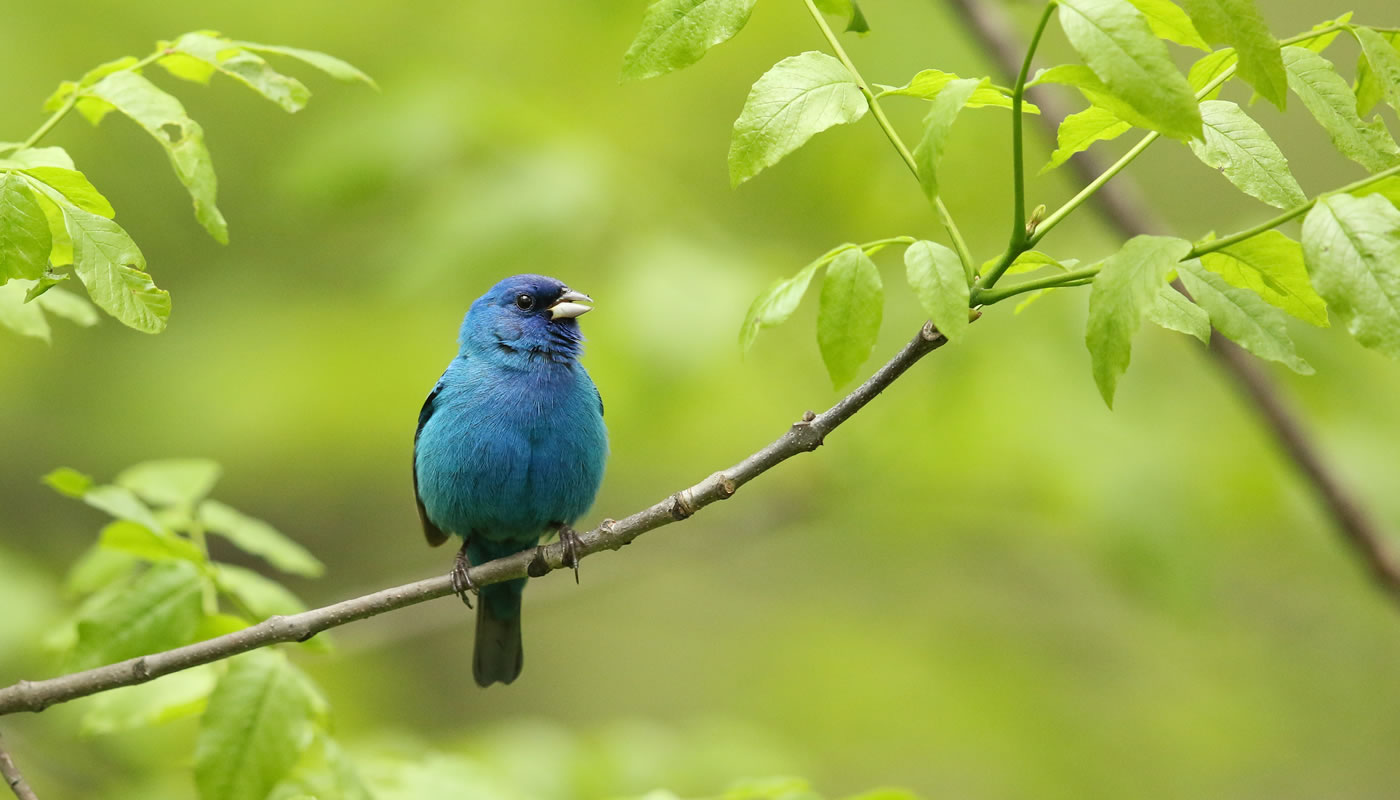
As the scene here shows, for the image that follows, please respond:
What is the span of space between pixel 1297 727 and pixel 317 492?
8090 mm

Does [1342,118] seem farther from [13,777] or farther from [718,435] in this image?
[718,435]

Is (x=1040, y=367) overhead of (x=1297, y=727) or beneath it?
overhead

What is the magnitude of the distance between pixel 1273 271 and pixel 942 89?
2.48 ft

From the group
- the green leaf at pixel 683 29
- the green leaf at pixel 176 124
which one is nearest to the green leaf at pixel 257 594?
the green leaf at pixel 176 124

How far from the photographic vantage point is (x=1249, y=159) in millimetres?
2521

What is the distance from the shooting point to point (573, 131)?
636cm

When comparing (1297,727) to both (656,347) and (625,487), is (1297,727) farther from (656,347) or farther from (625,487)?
(656,347)

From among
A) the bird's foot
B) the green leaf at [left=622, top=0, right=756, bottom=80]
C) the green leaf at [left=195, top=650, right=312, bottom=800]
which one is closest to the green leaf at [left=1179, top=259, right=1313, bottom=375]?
the green leaf at [left=622, top=0, right=756, bottom=80]

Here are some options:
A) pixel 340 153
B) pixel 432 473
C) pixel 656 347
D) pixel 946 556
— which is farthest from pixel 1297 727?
pixel 340 153

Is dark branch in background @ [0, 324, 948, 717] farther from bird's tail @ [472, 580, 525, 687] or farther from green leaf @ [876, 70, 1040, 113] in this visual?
bird's tail @ [472, 580, 525, 687]

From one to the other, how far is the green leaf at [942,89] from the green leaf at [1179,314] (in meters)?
0.49

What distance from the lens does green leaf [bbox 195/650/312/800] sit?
3.38m

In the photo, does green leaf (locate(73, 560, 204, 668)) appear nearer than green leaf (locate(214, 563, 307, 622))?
Yes

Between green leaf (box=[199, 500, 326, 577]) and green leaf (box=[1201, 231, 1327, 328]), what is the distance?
3.03 metres
